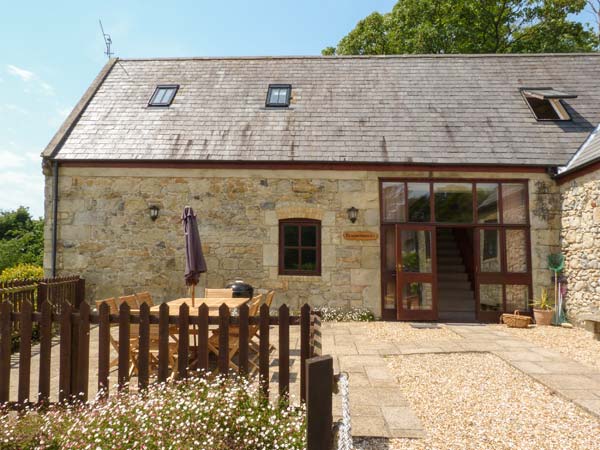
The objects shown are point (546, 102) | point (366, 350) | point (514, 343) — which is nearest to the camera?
point (366, 350)

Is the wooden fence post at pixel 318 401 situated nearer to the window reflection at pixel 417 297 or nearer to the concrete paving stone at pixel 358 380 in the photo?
the concrete paving stone at pixel 358 380

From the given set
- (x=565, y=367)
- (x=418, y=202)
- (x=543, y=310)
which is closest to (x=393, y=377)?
(x=565, y=367)

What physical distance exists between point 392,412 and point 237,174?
6.50 metres

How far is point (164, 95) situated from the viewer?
10867mm

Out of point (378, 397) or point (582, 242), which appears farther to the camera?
point (582, 242)

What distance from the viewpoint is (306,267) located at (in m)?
8.82

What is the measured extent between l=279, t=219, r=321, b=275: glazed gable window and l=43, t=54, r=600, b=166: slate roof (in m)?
1.54

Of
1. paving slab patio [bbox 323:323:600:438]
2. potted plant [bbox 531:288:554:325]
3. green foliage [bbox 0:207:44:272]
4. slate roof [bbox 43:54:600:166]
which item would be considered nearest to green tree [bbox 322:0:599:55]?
slate roof [bbox 43:54:600:166]

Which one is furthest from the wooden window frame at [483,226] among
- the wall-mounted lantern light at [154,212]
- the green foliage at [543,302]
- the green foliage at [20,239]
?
the green foliage at [20,239]

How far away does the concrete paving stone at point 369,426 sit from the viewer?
10.2 ft

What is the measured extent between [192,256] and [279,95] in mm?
6620

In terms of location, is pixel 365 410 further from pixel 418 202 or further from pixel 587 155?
pixel 587 155

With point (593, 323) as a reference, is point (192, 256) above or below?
above

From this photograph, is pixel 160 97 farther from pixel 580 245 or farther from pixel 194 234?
pixel 580 245
